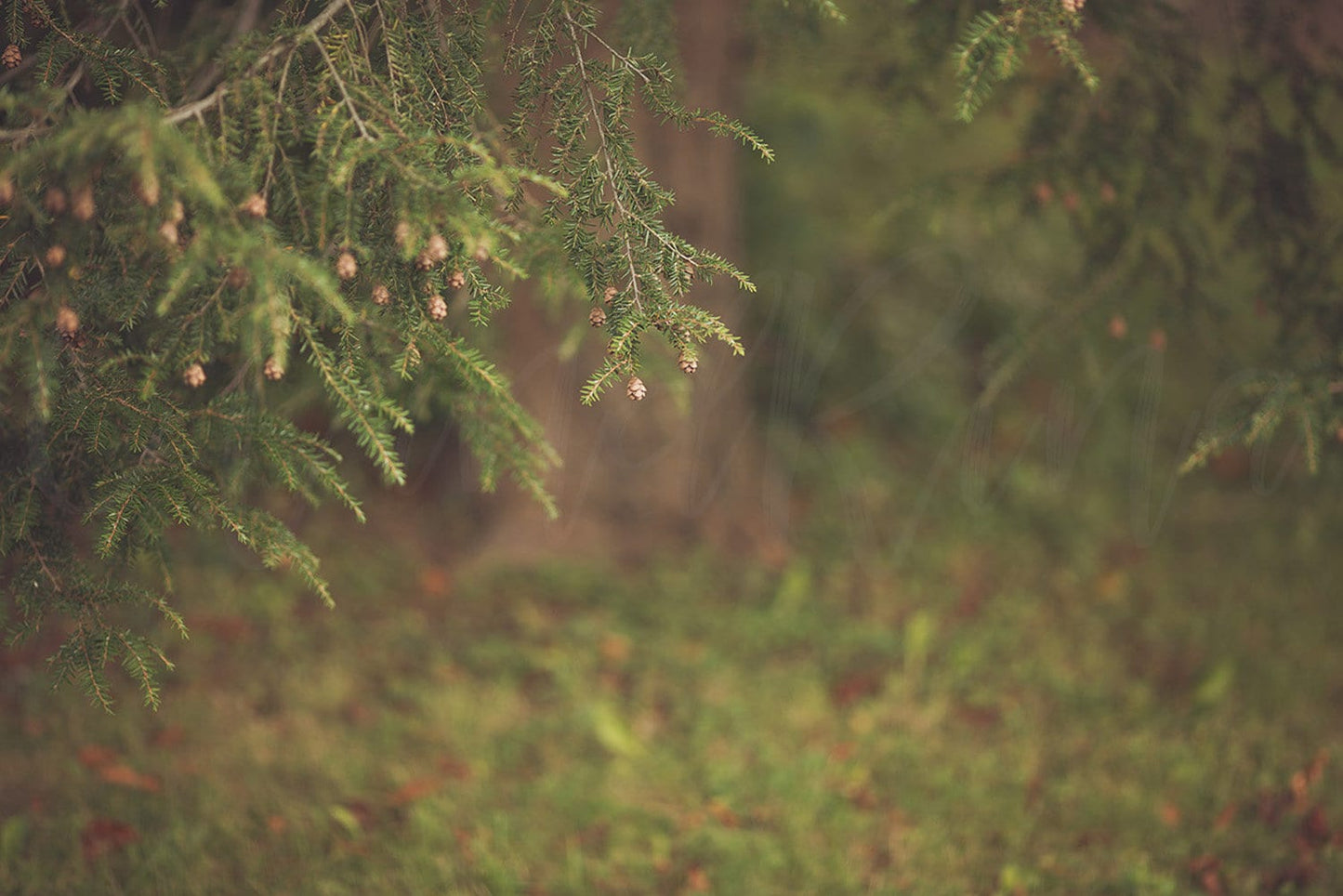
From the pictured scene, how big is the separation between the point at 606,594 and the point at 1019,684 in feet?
6.44

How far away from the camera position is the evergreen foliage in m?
1.88

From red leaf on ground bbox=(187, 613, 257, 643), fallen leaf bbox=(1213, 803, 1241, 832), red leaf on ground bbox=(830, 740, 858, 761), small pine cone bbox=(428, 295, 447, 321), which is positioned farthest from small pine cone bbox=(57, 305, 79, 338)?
fallen leaf bbox=(1213, 803, 1241, 832)

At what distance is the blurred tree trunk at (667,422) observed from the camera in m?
4.91

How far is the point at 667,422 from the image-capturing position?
5.15 meters

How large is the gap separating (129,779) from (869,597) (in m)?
3.30

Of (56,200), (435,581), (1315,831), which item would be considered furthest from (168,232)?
(1315,831)

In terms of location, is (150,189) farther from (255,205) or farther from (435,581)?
(435,581)

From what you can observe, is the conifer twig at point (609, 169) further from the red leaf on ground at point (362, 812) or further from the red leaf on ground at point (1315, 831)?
the red leaf on ground at point (1315, 831)

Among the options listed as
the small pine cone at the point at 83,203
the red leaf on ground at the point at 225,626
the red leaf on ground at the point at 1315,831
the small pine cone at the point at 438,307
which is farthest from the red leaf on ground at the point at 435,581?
the red leaf on ground at the point at 1315,831

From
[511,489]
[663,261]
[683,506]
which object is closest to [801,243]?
[683,506]

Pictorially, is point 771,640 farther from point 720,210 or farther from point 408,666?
point 720,210

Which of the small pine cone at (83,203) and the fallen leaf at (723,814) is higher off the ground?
the small pine cone at (83,203)

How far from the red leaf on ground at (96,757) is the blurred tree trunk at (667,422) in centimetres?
193

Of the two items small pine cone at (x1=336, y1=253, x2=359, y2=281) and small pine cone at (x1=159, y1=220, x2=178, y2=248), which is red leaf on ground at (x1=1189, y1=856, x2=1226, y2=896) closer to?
small pine cone at (x1=336, y1=253, x2=359, y2=281)
